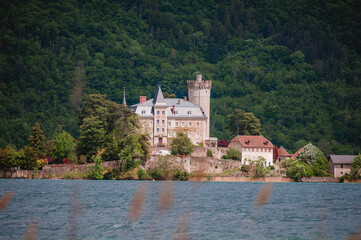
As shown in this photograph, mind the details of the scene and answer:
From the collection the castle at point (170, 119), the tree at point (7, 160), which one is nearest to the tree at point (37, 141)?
the tree at point (7, 160)

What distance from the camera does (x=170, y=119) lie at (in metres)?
103

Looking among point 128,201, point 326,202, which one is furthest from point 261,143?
point 128,201

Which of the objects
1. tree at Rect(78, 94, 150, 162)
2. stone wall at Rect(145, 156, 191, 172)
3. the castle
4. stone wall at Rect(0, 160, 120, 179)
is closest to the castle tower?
the castle

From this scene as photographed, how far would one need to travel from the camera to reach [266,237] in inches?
1309

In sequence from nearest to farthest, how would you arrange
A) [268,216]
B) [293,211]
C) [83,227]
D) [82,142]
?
1. [83,227]
2. [268,216]
3. [293,211]
4. [82,142]

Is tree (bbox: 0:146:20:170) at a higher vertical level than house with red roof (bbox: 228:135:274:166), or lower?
lower

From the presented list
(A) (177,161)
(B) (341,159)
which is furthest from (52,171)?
(B) (341,159)

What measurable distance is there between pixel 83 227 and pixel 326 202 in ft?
91.0

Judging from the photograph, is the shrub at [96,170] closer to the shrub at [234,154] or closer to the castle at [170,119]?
the castle at [170,119]

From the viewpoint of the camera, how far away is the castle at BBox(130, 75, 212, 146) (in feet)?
331

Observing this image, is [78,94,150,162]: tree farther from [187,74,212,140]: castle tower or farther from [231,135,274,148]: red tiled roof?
[187,74,212,140]: castle tower

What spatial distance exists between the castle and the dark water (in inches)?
1439

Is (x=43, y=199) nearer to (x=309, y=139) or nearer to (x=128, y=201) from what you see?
(x=128, y=201)

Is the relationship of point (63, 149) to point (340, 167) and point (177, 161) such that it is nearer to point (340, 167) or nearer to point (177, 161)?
point (177, 161)
